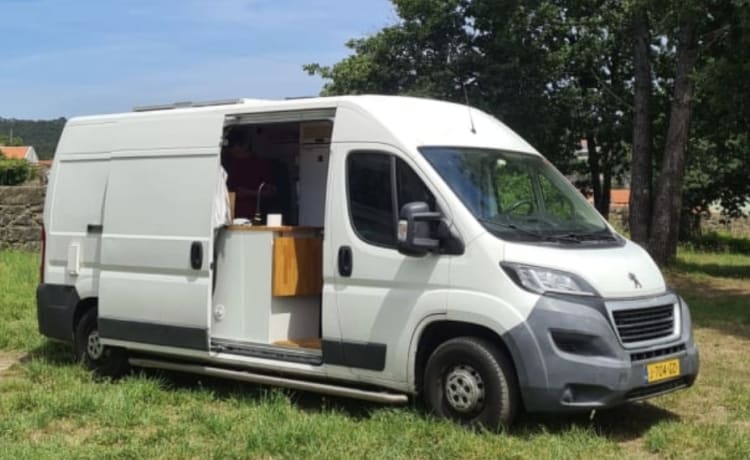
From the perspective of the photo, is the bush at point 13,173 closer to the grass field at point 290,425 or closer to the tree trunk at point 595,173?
the grass field at point 290,425

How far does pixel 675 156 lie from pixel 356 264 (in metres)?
14.5

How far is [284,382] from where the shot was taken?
763cm

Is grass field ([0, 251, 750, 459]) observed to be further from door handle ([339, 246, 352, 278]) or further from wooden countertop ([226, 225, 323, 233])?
wooden countertop ([226, 225, 323, 233])

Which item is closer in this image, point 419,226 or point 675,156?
point 419,226

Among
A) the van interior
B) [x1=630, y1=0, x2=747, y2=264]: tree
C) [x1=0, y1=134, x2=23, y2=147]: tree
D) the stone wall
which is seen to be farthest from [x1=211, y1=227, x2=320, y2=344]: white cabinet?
[x1=0, y1=134, x2=23, y2=147]: tree

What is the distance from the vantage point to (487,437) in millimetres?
6488

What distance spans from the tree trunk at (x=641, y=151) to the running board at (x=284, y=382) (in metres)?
14.9

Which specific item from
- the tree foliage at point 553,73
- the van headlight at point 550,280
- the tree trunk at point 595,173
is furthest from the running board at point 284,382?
the tree trunk at point 595,173

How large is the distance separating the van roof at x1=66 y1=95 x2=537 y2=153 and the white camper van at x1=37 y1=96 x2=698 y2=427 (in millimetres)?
19

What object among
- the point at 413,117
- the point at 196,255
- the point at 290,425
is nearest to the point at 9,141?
the point at 196,255

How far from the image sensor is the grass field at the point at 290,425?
6.38 meters

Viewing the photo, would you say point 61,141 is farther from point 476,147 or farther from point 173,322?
point 476,147

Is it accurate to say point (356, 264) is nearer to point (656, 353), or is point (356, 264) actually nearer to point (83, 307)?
point (656, 353)

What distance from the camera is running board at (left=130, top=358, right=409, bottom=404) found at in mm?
7082
